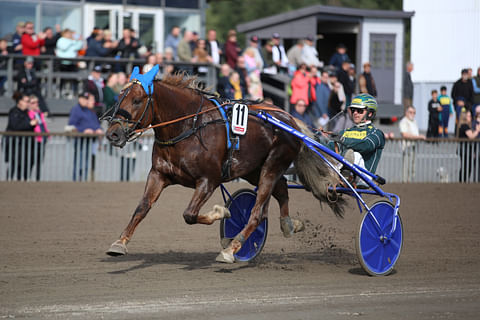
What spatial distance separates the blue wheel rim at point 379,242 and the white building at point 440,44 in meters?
14.7

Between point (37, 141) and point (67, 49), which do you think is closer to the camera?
point (37, 141)

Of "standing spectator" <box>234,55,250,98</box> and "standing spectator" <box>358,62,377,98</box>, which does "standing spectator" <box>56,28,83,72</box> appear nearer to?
"standing spectator" <box>234,55,250,98</box>

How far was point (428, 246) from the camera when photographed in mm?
8211

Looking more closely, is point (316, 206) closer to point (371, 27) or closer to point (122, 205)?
point (122, 205)

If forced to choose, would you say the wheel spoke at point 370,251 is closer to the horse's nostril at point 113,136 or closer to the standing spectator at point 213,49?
the horse's nostril at point 113,136

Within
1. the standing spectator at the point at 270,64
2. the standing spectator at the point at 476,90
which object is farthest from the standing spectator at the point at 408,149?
the standing spectator at the point at 270,64

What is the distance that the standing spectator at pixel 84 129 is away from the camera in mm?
12594

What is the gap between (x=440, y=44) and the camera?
72.1ft

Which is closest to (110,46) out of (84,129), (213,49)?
(213,49)

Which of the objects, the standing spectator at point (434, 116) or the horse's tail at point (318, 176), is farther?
the standing spectator at point (434, 116)

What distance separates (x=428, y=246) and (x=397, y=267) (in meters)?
1.34

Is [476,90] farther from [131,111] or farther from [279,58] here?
[131,111]

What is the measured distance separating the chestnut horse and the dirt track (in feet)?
1.68

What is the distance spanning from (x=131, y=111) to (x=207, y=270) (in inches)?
61.1
